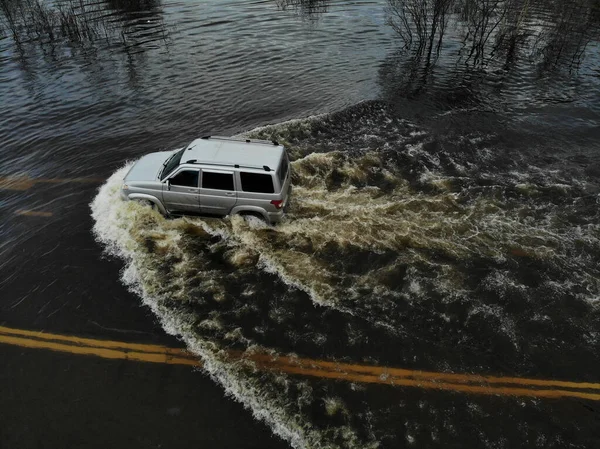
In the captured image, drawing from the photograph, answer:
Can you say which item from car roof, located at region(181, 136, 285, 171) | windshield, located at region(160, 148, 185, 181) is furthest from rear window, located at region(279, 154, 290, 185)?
windshield, located at region(160, 148, 185, 181)

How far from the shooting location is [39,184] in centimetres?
1398

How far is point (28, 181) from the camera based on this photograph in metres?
14.2

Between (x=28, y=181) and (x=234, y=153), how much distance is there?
26.9ft

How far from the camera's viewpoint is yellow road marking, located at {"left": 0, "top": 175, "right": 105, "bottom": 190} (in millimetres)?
13931

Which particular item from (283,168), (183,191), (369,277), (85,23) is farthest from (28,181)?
(85,23)

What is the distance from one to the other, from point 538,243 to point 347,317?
576 cm

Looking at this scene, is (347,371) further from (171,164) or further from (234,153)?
(171,164)

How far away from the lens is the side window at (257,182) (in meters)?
10.7

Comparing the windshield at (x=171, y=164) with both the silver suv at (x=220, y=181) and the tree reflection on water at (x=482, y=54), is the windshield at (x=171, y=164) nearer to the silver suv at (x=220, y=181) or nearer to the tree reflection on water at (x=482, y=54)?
the silver suv at (x=220, y=181)

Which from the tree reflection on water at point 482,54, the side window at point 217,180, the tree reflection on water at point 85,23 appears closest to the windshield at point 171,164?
the side window at point 217,180

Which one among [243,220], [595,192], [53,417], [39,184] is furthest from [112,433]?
[595,192]

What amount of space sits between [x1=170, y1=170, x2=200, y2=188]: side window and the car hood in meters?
0.78

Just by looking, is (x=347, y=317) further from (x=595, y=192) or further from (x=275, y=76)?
(x=275, y=76)

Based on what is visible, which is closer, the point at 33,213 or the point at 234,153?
the point at 234,153
